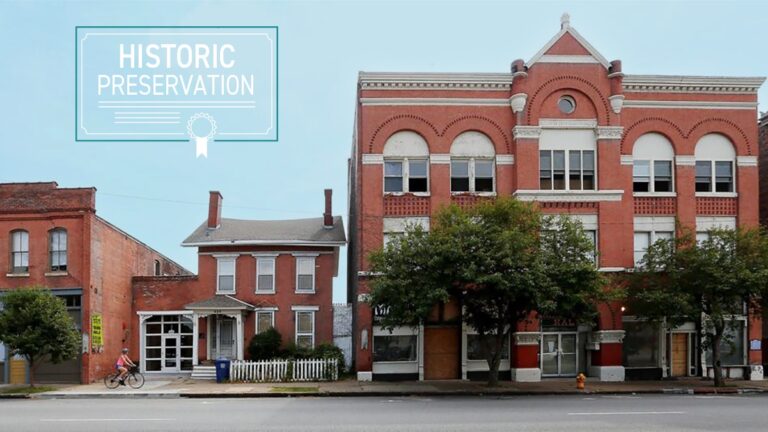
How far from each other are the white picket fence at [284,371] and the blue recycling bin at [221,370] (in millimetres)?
194

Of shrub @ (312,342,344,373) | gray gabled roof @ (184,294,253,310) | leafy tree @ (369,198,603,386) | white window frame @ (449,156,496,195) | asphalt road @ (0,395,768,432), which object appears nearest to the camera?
asphalt road @ (0,395,768,432)

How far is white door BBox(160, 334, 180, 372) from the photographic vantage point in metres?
35.1

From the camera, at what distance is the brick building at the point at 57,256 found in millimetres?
30422

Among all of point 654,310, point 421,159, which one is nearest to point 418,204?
point 421,159

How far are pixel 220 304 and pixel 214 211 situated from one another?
5.54 metres

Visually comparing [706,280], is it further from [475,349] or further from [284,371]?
[284,371]

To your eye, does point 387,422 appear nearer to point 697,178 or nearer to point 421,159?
point 421,159

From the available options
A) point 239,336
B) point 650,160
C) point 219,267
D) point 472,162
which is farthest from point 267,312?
point 650,160

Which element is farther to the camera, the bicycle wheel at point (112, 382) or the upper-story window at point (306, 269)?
the upper-story window at point (306, 269)

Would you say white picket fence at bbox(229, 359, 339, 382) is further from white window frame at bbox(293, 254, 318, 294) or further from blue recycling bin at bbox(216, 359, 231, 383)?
white window frame at bbox(293, 254, 318, 294)

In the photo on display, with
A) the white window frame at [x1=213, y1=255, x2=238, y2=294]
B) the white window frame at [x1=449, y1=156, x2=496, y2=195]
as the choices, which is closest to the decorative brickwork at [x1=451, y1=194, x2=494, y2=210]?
the white window frame at [x1=449, y1=156, x2=496, y2=195]

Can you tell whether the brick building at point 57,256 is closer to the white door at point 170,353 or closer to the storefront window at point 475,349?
the white door at point 170,353

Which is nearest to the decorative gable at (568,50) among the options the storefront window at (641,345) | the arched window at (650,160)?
the arched window at (650,160)

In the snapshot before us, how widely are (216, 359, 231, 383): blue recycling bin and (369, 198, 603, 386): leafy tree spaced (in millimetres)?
7348
